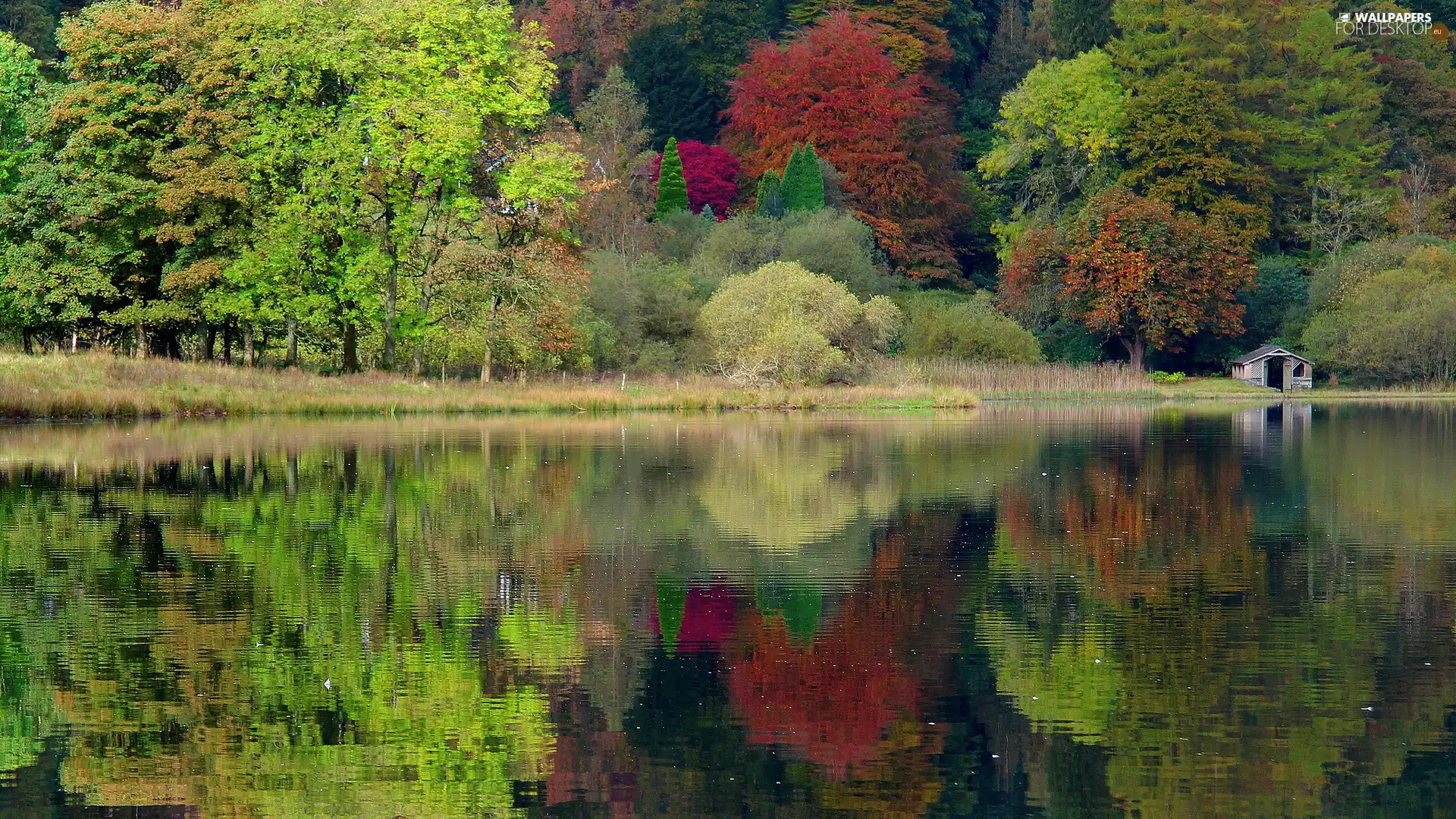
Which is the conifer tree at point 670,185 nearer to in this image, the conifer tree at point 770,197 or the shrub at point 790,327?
the conifer tree at point 770,197

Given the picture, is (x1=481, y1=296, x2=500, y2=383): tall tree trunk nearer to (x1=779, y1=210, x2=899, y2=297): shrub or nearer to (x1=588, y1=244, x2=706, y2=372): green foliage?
(x1=588, y1=244, x2=706, y2=372): green foliage

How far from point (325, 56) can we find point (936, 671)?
40.5 metres

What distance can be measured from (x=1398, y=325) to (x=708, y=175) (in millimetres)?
34626

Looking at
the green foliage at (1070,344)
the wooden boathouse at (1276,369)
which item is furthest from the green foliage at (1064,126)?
the wooden boathouse at (1276,369)

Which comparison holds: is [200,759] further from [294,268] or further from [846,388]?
[846,388]

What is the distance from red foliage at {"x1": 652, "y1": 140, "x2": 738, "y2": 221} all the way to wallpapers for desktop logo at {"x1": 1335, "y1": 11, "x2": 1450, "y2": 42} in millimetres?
32481

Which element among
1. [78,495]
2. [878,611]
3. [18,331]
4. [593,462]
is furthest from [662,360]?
[878,611]

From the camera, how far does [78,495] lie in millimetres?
22328

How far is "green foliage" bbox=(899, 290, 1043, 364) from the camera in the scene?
230ft

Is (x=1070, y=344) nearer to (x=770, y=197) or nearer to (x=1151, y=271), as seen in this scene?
(x=1151, y=271)

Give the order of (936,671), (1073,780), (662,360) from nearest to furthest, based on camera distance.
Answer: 1. (1073,780)
2. (936,671)
3. (662,360)

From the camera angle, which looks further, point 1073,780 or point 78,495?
point 78,495

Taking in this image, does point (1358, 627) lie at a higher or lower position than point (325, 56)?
lower

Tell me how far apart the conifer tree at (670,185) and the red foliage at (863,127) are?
19.8 feet
